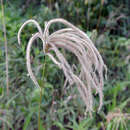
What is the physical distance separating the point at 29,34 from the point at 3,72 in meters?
0.46

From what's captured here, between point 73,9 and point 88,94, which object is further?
point 73,9

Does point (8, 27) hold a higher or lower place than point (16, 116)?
higher

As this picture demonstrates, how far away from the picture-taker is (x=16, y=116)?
188cm

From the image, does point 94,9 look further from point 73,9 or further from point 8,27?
point 8,27

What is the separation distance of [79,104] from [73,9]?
1.25m

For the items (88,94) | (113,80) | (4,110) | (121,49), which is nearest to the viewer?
(88,94)

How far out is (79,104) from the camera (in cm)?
200

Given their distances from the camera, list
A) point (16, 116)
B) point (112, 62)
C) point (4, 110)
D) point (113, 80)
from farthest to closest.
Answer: point (112, 62) → point (113, 80) → point (16, 116) → point (4, 110)

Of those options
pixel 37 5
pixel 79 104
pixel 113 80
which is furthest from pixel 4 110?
pixel 37 5

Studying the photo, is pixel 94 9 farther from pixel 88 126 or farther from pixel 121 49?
pixel 88 126

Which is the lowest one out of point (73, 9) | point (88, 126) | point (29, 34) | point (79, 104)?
point (88, 126)

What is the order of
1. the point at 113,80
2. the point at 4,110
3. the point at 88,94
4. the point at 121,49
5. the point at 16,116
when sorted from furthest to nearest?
the point at 121,49
the point at 113,80
the point at 16,116
the point at 4,110
the point at 88,94

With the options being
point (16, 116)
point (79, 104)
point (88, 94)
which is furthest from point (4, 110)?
point (88, 94)

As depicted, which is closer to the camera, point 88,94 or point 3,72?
point 88,94
